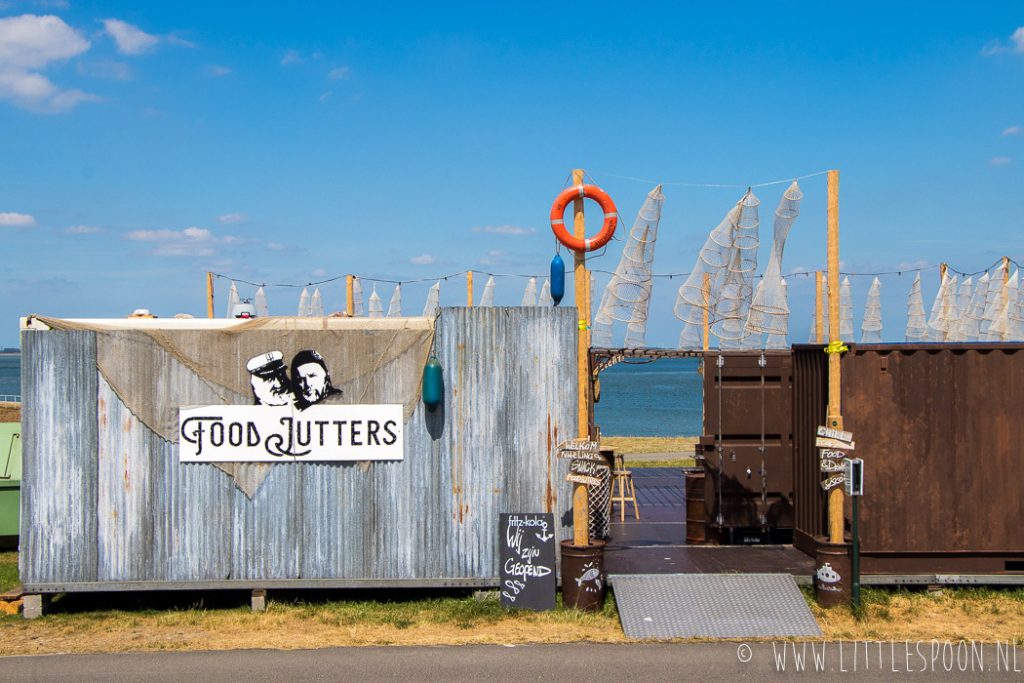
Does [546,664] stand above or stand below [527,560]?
below

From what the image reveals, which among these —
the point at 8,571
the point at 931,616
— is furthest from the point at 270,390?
the point at 931,616

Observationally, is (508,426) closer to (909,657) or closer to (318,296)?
(909,657)

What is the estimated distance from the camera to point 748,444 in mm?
13914

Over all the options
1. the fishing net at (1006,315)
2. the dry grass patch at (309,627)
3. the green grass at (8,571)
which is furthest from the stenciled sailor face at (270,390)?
the fishing net at (1006,315)

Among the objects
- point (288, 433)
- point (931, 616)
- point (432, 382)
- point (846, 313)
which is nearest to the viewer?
point (931, 616)

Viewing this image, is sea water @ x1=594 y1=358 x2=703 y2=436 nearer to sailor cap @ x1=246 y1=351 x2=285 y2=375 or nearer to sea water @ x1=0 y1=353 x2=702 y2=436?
sea water @ x1=0 y1=353 x2=702 y2=436

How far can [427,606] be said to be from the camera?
11.3m

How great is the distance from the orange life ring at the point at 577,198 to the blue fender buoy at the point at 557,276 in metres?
0.32

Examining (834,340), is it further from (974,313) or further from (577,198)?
(974,313)

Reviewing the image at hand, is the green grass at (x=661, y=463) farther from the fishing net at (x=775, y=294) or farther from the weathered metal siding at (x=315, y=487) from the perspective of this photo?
Answer: the weathered metal siding at (x=315, y=487)

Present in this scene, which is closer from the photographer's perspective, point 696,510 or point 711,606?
point 711,606

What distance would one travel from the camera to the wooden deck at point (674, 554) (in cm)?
1196

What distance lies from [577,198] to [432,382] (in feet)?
9.32

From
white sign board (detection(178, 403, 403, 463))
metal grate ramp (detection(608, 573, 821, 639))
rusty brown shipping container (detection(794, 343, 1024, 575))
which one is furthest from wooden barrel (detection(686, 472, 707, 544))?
white sign board (detection(178, 403, 403, 463))
